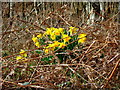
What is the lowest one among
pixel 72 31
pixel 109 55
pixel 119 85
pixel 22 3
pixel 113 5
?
pixel 119 85

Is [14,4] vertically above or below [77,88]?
above

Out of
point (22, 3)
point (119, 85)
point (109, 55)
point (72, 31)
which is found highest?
point (22, 3)

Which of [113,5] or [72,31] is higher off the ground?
[113,5]

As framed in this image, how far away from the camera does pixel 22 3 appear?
164 inches

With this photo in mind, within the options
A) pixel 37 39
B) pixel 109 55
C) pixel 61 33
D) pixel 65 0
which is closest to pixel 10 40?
pixel 37 39

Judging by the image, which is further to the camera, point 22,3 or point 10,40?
point 22,3

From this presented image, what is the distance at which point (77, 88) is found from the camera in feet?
3.00

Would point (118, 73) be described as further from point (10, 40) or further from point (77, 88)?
point (10, 40)

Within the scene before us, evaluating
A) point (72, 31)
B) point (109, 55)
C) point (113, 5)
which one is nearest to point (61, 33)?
point (72, 31)

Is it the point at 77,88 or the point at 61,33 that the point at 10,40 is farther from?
the point at 77,88

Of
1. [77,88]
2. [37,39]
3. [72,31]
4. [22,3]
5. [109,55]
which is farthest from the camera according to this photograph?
[22,3]

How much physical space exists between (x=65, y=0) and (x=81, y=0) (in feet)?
1.00

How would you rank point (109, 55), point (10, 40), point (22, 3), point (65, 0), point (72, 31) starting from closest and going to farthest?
point (109, 55) → point (72, 31) → point (10, 40) → point (65, 0) → point (22, 3)

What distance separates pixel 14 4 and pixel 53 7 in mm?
1002
